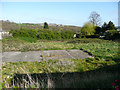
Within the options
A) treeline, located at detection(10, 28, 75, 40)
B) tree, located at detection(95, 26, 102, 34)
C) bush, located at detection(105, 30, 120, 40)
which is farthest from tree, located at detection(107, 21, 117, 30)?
treeline, located at detection(10, 28, 75, 40)

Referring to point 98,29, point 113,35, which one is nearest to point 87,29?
point 98,29

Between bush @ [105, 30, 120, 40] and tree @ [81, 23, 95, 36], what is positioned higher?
tree @ [81, 23, 95, 36]

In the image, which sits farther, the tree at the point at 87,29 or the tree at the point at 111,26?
the tree at the point at 111,26

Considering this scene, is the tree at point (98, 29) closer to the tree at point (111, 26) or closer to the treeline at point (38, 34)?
the tree at point (111, 26)

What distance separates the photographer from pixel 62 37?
68.4 ft

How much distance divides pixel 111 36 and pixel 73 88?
17.5m

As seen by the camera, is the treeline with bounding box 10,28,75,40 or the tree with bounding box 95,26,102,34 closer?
the treeline with bounding box 10,28,75,40

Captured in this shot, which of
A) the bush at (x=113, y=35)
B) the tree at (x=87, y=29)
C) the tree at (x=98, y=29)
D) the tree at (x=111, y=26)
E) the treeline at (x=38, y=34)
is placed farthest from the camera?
the tree at (x=98, y=29)

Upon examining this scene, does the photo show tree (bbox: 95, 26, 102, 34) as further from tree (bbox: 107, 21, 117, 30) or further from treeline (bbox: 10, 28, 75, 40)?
treeline (bbox: 10, 28, 75, 40)

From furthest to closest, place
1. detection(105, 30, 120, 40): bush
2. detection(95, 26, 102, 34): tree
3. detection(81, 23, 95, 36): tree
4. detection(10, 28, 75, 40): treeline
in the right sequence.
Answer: detection(95, 26, 102, 34): tree < detection(81, 23, 95, 36): tree < detection(10, 28, 75, 40): treeline < detection(105, 30, 120, 40): bush

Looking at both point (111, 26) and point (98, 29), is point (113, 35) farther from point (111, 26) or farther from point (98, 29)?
point (98, 29)

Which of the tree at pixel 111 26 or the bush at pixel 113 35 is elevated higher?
the tree at pixel 111 26

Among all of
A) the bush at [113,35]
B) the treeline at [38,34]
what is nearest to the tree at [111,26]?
the bush at [113,35]

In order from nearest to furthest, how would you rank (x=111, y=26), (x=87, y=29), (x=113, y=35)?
1. (x=113, y=35)
2. (x=87, y=29)
3. (x=111, y=26)
